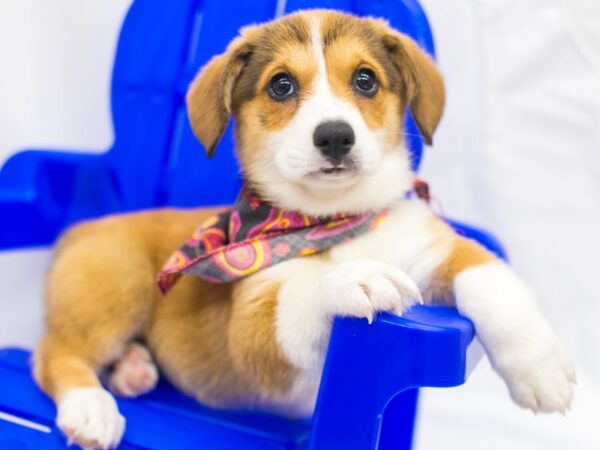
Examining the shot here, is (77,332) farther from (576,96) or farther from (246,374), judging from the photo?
(576,96)

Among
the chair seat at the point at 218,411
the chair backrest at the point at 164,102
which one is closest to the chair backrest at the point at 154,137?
the chair backrest at the point at 164,102

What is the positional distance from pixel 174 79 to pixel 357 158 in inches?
43.6

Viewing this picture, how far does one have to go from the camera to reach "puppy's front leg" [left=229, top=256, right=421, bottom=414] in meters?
1.49

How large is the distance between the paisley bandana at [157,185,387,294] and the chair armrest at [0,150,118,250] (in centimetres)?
75

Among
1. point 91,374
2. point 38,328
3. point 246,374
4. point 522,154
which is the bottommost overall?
point 38,328

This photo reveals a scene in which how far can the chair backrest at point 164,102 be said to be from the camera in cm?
264

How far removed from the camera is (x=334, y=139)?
1.71 metres

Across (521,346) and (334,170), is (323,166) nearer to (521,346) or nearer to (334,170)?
(334,170)

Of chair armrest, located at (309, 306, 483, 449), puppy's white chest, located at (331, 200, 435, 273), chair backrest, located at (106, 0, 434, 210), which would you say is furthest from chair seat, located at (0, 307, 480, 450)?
chair backrest, located at (106, 0, 434, 210)

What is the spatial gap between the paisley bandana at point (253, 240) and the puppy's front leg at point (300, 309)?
4cm

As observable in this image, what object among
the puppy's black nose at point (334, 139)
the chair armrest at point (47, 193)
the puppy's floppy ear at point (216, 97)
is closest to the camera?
the puppy's black nose at point (334, 139)

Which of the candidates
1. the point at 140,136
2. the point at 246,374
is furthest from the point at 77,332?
the point at 140,136

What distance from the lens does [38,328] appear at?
2.93 m

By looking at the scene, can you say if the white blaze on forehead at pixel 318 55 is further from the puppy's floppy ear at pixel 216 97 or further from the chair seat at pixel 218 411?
the chair seat at pixel 218 411
